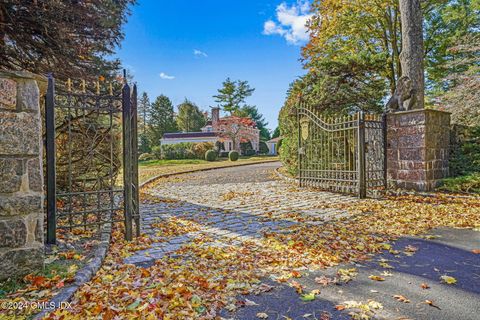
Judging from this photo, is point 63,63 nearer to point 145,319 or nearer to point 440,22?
point 145,319

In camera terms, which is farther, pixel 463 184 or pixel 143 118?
pixel 143 118

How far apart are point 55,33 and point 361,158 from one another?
268 inches

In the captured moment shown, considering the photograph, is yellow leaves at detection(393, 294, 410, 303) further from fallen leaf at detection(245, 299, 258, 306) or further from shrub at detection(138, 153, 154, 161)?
shrub at detection(138, 153, 154, 161)

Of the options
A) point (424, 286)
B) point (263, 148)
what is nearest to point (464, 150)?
point (424, 286)

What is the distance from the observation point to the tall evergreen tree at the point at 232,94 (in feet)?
142

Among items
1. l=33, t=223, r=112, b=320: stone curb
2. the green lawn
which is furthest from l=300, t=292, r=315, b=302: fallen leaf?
the green lawn

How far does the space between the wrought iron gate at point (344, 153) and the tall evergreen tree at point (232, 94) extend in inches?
1404

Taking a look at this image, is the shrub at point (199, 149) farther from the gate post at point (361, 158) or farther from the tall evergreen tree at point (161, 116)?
the gate post at point (361, 158)

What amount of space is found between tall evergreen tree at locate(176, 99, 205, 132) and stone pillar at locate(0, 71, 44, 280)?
4086cm

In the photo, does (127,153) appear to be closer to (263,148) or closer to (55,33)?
(55,33)

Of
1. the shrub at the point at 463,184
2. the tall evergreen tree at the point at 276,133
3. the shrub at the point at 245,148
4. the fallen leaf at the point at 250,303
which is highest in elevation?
the tall evergreen tree at the point at 276,133

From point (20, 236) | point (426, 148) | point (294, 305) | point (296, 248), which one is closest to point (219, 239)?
point (296, 248)

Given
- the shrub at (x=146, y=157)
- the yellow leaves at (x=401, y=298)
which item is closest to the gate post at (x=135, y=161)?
the yellow leaves at (x=401, y=298)

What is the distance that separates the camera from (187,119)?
4306cm
